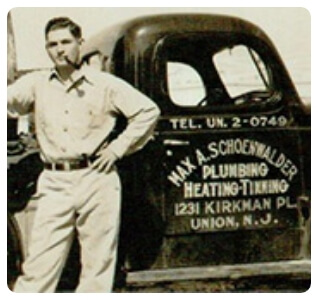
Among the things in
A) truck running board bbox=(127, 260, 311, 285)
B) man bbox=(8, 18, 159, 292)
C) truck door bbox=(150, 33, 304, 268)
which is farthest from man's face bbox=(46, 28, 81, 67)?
truck running board bbox=(127, 260, 311, 285)

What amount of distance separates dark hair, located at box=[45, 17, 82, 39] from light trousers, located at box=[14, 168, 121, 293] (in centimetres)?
50

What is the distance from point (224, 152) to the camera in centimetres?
375

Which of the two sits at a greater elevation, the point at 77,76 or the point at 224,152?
the point at 77,76

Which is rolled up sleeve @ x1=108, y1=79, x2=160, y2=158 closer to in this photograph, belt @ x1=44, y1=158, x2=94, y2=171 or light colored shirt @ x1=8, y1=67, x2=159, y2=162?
light colored shirt @ x1=8, y1=67, x2=159, y2=162

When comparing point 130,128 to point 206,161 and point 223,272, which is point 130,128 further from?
point 223,272

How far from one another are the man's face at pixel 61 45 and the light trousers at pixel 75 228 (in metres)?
0.41

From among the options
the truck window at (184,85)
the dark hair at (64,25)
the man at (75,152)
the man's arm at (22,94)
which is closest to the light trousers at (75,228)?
the man at (75,152)

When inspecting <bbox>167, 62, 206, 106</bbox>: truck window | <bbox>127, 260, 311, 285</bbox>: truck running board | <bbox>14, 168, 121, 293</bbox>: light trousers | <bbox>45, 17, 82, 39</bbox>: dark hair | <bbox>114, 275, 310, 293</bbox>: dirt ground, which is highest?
<bbox>45, 17, 82, 39</bbox>: dark hair

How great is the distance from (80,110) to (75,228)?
0.43 m

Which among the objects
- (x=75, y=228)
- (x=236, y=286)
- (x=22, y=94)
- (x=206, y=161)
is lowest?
(x=236, y=286)

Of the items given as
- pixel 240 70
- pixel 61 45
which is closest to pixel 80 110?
pixel 61 45

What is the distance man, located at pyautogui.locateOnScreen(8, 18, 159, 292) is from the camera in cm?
368
